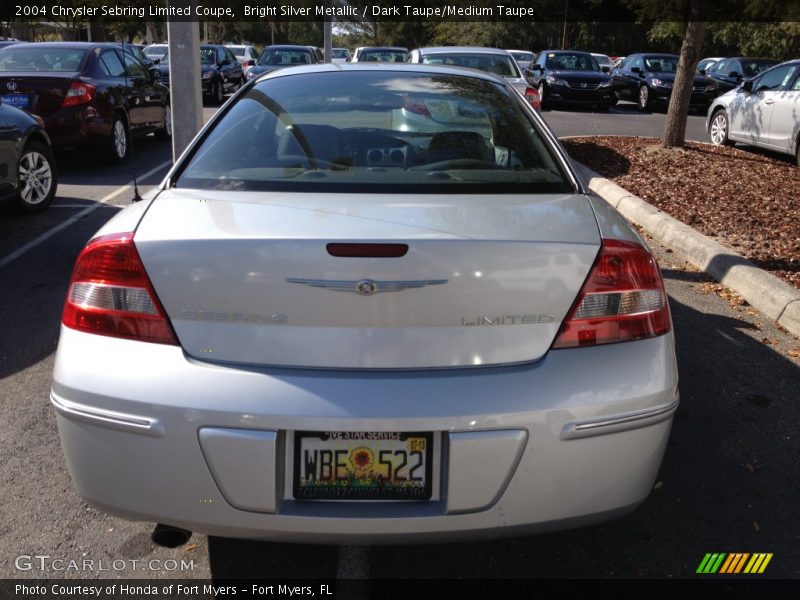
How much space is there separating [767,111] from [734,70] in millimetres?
12326

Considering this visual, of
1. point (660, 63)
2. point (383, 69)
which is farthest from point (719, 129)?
point (383, 69)

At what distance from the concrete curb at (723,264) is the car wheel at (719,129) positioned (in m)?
5.66

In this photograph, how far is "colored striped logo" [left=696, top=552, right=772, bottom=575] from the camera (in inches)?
107

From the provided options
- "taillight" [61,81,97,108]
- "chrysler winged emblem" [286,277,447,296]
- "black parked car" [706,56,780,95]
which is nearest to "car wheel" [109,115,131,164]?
"taillight" [61,81,97,108]

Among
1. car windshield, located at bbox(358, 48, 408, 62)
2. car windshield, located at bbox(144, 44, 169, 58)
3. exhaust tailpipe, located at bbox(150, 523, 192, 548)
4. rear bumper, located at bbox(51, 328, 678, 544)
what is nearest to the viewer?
rear bumper, located at bbox(51, 328, 678, 544)

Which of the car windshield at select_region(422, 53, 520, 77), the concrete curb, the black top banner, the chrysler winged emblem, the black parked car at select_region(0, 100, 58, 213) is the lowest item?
the concrete curb

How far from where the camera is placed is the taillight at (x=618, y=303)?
2297 mm

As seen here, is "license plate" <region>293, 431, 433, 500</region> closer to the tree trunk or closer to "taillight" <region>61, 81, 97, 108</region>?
"taillight" <region>61, 81, 97, 108</region>

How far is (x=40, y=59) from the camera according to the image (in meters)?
10.5

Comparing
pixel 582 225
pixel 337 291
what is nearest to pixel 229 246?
pixel 337 291

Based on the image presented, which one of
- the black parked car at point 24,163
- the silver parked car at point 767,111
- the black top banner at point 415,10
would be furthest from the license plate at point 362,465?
the silver parked car at point 767,111

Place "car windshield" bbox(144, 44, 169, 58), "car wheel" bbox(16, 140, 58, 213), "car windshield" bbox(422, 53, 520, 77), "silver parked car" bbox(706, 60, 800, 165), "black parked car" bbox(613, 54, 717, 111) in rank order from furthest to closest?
"car windshield" bbox(144, 44, 169, 58) → "black parked car" bbox(613, 54, 717, 111) → "car windshield" bbox(422, 53, 520, 77) → "silver parked car" bbox(706, 60, 800, 165) → "car wheel" bbox(16, 140, 58, 213)

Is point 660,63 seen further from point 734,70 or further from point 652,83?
point 734,70

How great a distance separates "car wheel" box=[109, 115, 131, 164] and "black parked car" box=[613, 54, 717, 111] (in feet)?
48.9
